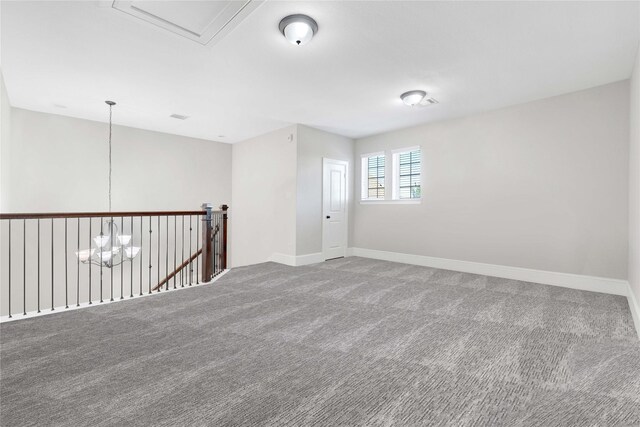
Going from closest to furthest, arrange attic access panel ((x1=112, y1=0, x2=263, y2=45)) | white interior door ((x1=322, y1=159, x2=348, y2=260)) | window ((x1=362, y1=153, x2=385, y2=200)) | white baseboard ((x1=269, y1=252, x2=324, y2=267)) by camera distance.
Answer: attic access panel ((x1=112, y1=0, x2=263, y2=45)), white baseboard ((x1=269, y1=252, x2=324, y2=267)), white interior door ((x1=322, y1=159, x2=348, y2=260)), window ((x1=362, y1=153, x2=385, y2=200))

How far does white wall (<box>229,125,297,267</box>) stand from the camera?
5895 millimetres

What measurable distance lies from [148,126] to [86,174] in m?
1.50

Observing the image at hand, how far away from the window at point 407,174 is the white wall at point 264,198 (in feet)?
7.27

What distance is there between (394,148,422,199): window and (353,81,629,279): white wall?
0.23 metres

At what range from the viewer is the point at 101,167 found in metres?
5.89

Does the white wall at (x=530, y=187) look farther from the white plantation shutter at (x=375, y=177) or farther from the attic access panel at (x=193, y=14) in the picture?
the attic access panel at (x=193, y=14)

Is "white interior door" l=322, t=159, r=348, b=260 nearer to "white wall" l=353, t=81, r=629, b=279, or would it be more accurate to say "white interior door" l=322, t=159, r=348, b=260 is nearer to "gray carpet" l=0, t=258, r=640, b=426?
"white wall" l=353, t=81, r=629, b=279

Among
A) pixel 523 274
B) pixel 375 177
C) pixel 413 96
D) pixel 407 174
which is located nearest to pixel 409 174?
pixel 407 174

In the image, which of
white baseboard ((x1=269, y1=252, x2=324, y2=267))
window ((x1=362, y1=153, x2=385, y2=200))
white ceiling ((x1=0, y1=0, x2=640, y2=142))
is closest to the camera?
white ceiling ((x1=0, y1=0, x2=640, y2=142))

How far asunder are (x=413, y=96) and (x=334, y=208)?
3.00m

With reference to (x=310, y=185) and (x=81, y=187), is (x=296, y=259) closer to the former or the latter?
(x=310, y=185)

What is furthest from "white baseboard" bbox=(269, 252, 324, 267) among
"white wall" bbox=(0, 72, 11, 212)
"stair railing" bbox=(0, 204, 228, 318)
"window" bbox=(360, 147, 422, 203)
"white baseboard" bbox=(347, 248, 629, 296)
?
"white wall" bbox=(0, 72, 11, 212)

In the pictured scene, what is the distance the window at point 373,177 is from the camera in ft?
21.3

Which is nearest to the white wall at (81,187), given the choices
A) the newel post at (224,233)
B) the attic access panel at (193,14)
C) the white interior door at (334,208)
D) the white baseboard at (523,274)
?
the newel post at (224,233)
